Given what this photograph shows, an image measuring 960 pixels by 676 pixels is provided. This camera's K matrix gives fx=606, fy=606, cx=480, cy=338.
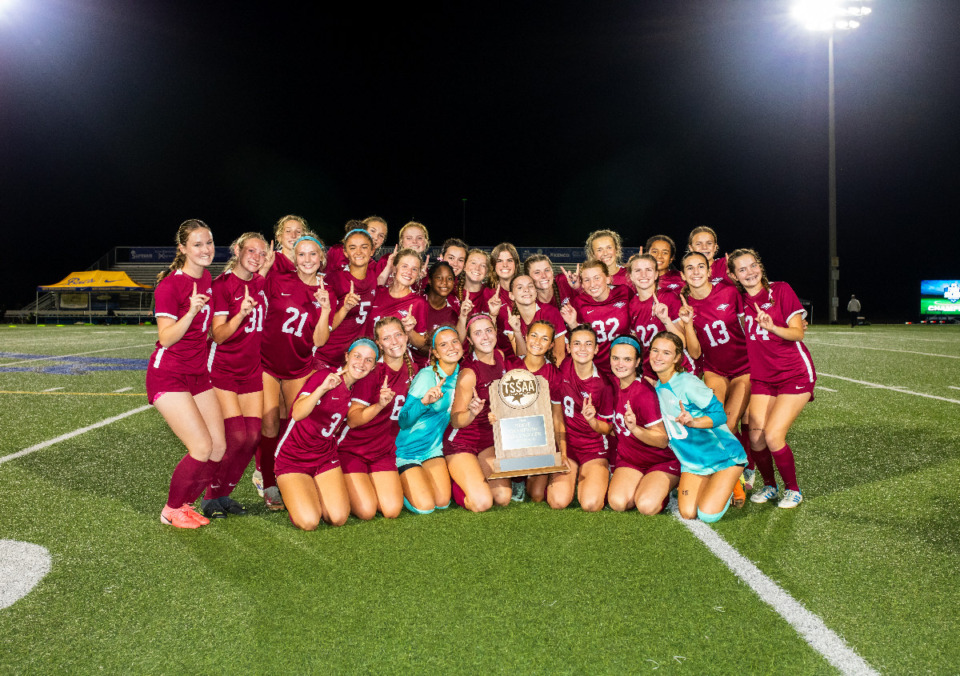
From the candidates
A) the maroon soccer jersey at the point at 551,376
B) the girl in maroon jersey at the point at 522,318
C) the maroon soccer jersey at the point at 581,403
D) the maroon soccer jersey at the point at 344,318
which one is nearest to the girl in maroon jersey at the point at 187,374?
the maroon soccer jersey at the point at 344,318

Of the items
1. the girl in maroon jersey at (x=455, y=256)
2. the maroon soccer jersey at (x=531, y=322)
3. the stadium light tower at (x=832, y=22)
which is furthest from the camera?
the stadium light tower at (x=832, y=22)

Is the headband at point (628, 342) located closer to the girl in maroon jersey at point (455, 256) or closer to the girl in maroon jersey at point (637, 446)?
the girl in maroon jersey at point (637, 446)

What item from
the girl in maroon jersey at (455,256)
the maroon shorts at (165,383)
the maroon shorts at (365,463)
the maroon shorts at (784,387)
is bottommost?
the maroon shorts at (365,463)

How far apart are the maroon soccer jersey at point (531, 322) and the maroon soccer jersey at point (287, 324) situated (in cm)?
137

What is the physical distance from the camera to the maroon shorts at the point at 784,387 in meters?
3.90

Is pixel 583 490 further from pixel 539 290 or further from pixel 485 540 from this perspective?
pixel 539 290

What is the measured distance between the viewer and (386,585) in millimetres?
2654

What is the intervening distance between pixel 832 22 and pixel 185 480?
97.7 ft

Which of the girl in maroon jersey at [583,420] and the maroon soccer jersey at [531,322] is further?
the maroon soccer jersey at [531,322]

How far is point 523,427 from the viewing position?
3750 mm

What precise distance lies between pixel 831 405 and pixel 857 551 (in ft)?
15.9

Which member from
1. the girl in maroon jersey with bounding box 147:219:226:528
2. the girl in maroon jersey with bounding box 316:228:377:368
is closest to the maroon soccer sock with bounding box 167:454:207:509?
the girl in maroon jersey with bounding box 147:219:226:528

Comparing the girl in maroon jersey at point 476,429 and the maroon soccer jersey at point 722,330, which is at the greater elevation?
the maroon soccer jersey at point 722,330

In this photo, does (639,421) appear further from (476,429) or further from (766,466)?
(476,429)
